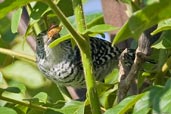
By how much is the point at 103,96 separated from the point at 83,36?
0.35 m

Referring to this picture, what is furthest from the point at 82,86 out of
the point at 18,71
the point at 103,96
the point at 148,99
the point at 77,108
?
the point at 148,99

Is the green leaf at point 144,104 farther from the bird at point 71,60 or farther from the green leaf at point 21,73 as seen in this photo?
the bird at point 71,60

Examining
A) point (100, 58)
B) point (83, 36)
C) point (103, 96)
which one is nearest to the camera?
point (83, 36)

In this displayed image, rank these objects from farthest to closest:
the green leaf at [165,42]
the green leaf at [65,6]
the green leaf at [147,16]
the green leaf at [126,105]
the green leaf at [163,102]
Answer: the green leaf at [65,6]
the green leaf at [165,42]
the green leaf at [126,105]
the green leaf at [163,102]
the green leaf at [147,16]

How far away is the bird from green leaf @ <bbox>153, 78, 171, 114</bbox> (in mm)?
1219

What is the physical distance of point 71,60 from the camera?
215 cm

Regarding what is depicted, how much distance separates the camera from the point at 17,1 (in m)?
0.78

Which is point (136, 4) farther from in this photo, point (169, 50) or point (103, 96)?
point (103, 96)

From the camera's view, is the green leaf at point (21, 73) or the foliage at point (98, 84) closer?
the foliage at point (98, 84)

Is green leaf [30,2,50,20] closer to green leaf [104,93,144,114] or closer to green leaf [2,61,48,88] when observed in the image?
green leaf [104,93,144,114]

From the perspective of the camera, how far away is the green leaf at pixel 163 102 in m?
0.68

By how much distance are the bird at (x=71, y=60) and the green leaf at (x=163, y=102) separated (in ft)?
4.00

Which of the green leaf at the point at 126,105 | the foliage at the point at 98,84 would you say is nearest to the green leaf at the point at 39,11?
the foliage at the point at 98,84

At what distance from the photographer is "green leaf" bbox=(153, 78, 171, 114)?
683mm
